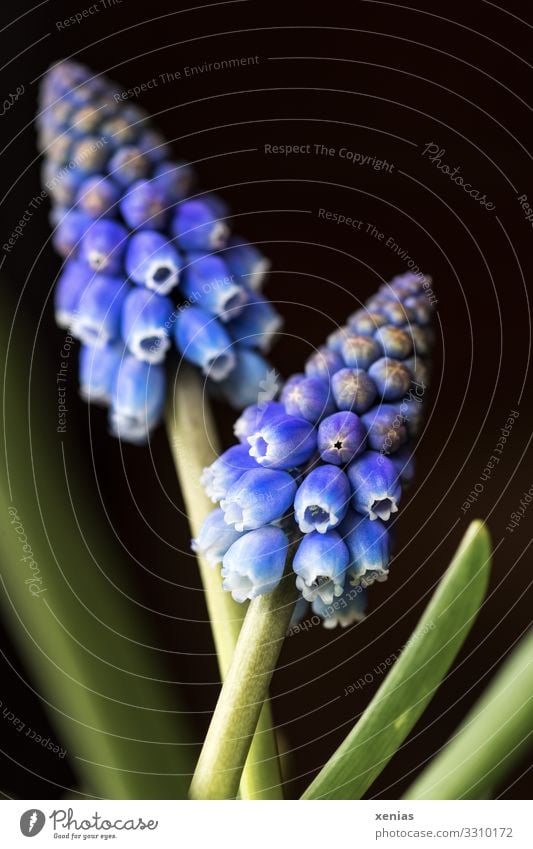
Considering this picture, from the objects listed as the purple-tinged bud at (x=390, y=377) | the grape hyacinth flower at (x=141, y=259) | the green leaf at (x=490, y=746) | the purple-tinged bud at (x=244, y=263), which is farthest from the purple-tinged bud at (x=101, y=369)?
the green leaf at (x=490, y=746)

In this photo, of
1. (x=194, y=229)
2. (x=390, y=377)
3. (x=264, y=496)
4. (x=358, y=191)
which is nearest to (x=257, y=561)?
(x=264, y=496)

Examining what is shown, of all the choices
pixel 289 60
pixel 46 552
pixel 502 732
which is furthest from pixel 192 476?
pixel 289 60

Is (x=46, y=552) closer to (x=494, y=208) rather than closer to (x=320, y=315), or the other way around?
(x=320, y=315)

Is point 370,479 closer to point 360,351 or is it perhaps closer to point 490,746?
point 360,351

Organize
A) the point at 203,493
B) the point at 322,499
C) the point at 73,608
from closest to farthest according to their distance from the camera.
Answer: the point at 322,499 → the point at 203,493 → the point at 73,608

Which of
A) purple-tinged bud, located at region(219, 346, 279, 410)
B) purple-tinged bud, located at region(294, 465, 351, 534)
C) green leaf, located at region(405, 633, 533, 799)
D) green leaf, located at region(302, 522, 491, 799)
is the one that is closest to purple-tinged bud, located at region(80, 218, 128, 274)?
purple-tinged bud, located at region(219, 346, 279, 410)
